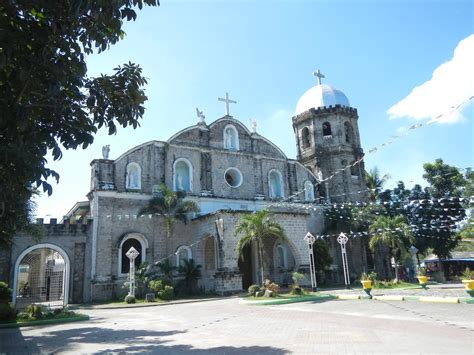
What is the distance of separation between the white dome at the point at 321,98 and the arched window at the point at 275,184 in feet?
22.9

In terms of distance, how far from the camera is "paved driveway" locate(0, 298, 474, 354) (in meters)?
7.27

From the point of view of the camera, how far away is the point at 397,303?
565 inches

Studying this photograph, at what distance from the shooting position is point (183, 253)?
2477 centimetres

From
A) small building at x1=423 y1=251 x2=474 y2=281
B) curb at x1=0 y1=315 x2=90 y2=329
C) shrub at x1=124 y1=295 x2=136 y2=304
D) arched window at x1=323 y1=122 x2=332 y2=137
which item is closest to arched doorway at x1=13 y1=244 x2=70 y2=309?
shrub at x1=124 y1=295 x2=136 y2=304

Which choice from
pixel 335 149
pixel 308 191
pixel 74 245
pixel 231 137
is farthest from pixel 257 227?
pixel 335 149

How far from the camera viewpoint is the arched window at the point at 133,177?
963 inches

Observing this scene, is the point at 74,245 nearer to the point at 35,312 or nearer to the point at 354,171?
the point at 35,312

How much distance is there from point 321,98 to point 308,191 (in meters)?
8.26

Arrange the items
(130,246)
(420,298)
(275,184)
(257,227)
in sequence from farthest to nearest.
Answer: (275,184) < (130,246) < (257,227) < (420,298)

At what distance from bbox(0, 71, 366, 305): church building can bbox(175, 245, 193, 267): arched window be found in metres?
0.06

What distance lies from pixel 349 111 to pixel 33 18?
2991cm

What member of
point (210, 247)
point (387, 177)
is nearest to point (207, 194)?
point (210, 247)

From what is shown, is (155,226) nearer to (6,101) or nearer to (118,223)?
(118,223)

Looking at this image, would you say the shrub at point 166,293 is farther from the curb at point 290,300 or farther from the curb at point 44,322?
the curb at point 44,322
